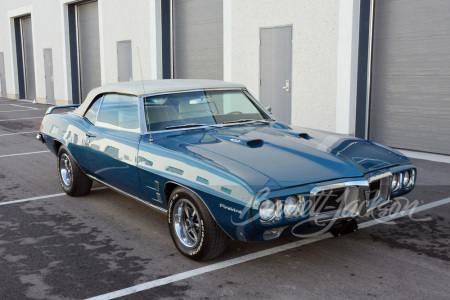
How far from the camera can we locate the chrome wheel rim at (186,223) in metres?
4.05

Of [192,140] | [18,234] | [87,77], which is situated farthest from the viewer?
[87,77]

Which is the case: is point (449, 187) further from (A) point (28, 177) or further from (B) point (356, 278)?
(A) point (28, 177)

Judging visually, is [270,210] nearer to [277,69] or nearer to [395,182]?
[395,182]

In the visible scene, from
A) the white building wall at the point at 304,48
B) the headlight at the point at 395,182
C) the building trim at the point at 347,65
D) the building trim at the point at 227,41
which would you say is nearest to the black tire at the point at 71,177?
the headlight at the point at 395,182

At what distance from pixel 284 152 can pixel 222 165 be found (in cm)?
58

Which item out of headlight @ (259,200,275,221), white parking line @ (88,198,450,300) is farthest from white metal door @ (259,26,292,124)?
headlight @ (259,200,275,221)

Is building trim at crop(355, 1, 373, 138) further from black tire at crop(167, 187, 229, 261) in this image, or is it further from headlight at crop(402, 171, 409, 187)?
black tire at crop(167, 187, 229, 261)

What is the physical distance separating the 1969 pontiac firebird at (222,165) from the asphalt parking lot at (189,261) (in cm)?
29

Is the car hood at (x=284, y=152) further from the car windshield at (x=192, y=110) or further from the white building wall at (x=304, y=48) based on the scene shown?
the white building wall at (x=304, y=48)

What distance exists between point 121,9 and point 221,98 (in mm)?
12430

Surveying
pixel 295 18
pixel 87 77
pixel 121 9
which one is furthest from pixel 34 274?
pixel 87 77

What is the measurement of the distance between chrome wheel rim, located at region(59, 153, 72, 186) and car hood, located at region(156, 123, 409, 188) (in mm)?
2092

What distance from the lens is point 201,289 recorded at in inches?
142

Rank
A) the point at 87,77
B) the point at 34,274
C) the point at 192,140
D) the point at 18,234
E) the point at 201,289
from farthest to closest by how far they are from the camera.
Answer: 1. the point at 87,77
2. the point at 18,234
3. the point at 192,140
4. the point at 34,274
5. the point at 201,289
